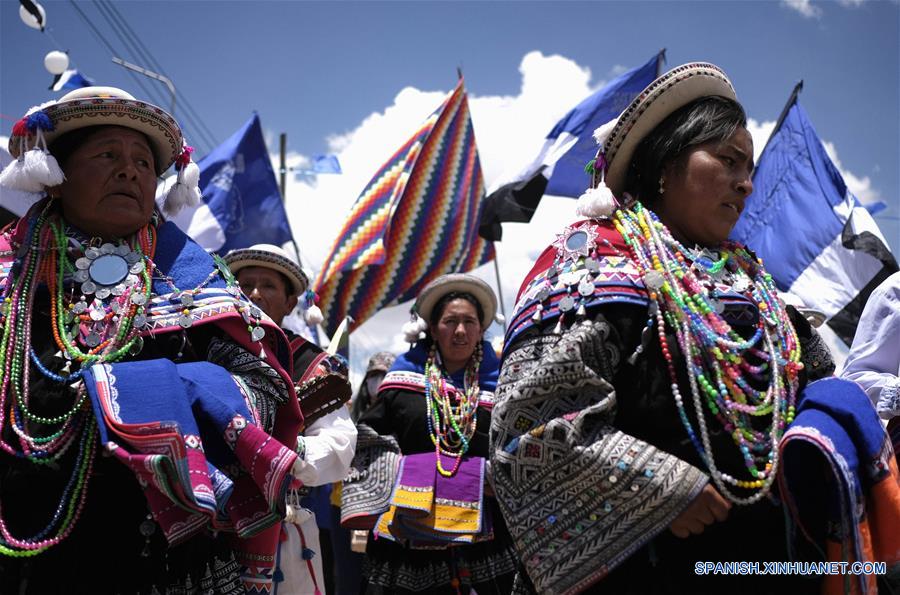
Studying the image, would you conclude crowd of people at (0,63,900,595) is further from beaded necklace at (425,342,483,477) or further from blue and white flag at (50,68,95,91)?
blue and white flag at (50,68,95,91)

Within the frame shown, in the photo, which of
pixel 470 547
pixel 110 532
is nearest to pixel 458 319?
pixel 470 547

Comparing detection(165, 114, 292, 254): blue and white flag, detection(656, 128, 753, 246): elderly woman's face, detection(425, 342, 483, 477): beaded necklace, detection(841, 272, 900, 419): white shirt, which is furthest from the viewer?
detection(165, 114, 292, 254): blue and white flag

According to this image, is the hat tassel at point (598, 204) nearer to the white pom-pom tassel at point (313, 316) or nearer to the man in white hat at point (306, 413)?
the man in white hat at point (306, 413)

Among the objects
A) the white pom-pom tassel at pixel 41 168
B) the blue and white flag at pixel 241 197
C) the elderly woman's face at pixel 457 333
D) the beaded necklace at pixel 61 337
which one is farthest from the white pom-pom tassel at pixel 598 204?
the blue and white flag at pixel 241 197

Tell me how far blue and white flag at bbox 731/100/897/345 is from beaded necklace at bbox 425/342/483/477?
2842mm

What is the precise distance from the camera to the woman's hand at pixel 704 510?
2.01 meters

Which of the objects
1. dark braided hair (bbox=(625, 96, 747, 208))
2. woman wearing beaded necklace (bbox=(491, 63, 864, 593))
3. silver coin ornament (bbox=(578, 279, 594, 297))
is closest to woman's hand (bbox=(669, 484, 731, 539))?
woman wearing beaded necklace (bbox=(491, 63, 864, 593))

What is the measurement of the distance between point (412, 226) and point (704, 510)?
7.59 m

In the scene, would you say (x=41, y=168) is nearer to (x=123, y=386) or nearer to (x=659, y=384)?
(x=123, y=386)

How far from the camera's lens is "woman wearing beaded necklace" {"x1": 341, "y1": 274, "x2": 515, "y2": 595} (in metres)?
4.87

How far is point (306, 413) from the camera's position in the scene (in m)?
3.07

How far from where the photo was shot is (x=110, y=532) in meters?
2.39

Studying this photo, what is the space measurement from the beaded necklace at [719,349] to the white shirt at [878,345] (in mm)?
1535

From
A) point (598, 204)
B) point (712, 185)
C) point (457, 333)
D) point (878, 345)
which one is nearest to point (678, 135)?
point (712, 185)
